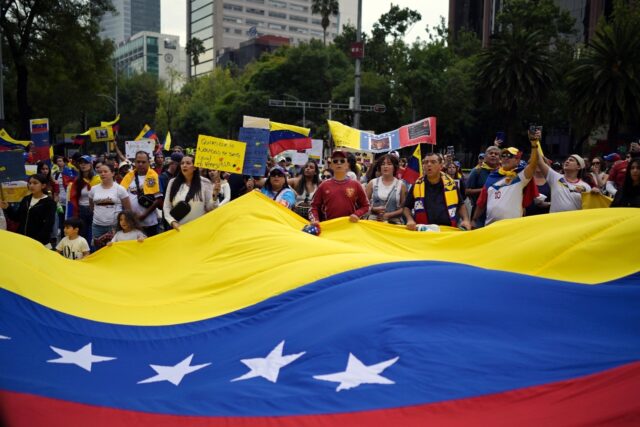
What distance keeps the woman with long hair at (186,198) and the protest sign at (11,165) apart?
2802mm

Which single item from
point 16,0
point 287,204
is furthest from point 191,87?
point 287,204

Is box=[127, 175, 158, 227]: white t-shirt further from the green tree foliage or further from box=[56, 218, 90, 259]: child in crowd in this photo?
the green tree foliage

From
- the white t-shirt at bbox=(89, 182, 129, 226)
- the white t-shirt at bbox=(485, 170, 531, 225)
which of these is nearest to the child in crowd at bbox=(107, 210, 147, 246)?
the white t-shirt at bbox=(89, 182, 129, 226)

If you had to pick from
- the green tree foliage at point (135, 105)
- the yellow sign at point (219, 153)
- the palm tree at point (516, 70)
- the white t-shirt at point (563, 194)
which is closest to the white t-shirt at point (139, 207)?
the yellow sign at point (219, 153)

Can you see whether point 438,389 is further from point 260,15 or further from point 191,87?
point 260,15

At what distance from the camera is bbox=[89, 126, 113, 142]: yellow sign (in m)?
20.8

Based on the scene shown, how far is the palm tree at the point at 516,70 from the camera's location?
42.7 m

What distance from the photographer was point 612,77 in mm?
34812

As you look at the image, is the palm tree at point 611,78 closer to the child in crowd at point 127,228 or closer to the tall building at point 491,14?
the tall building at point 491,14

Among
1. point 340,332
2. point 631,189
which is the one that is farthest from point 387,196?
point 340,332

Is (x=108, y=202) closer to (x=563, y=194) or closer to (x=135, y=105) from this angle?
(x=563, y=194)

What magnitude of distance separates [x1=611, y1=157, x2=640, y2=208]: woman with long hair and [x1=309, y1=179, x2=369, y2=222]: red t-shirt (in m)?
2.72

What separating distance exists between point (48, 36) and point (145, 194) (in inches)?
992

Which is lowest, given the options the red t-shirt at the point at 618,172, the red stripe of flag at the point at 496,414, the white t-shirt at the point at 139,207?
the red stripe of flag at the point at 496,414
